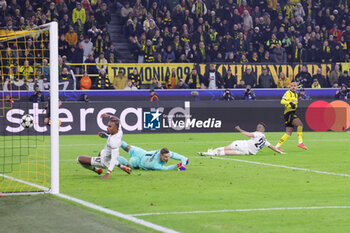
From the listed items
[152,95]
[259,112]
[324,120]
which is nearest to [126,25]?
[152,95]

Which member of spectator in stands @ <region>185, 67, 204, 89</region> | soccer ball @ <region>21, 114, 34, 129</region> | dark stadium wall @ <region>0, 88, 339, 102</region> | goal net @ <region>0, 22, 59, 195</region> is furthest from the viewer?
spectator in stands @ <region>185, 67, 204, 89</region>

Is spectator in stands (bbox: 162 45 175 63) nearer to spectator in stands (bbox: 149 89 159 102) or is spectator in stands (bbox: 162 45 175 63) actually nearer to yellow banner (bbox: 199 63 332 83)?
yellow banner (bbox: 199 63 332 83)

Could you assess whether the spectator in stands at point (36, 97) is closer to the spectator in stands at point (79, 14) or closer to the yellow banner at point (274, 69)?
the spectator in stands at point (79, 14)

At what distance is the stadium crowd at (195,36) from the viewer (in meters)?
30.4

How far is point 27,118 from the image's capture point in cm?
2553

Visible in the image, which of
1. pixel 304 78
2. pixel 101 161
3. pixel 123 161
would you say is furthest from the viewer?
pixel 304 78

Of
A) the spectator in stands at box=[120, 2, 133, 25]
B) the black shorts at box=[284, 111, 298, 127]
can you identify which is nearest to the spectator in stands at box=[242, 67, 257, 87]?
the spectator in stands at box=[120, 2, 133, 25]

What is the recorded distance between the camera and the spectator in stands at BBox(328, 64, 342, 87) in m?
33.8

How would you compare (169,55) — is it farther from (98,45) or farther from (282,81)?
(282,81)

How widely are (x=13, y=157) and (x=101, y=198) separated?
8.72 metres

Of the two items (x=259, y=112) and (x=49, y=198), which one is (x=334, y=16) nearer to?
(x=259, y=112)

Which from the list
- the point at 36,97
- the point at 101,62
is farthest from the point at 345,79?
the point at 36,97

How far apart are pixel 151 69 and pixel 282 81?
20.9 feet

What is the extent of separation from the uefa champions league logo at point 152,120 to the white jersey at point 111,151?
14.4 meters
